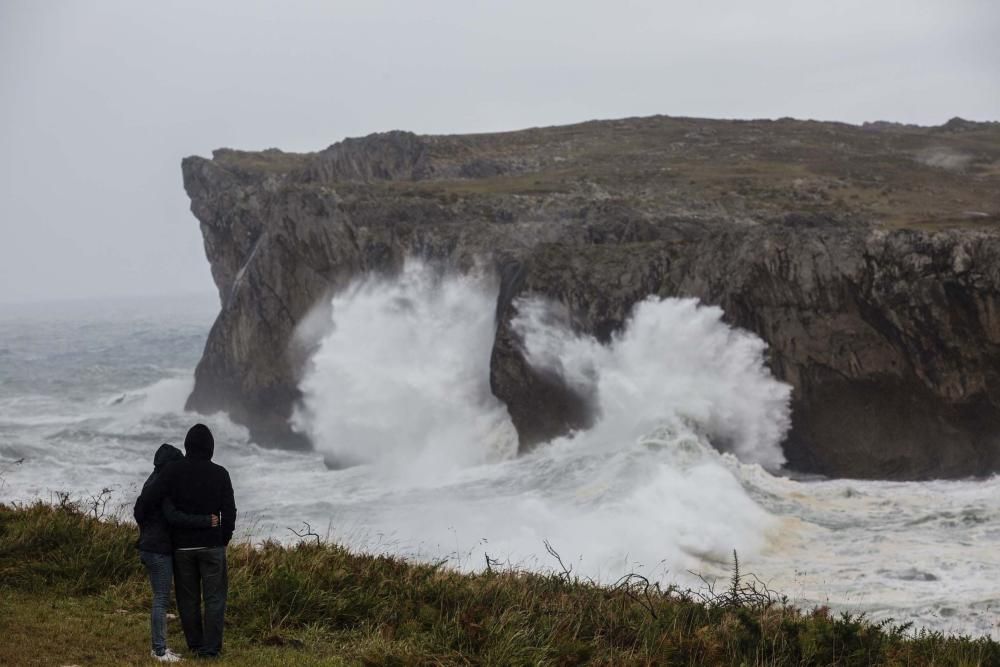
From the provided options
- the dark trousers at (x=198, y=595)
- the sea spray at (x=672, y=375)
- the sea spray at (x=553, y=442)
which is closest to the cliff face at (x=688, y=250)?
Result: the sea spray at (x=672, y=375)

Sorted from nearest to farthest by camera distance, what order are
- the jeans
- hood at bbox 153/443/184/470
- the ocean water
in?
the jeans
hood at bbox 153/443/184/470
the ocean water

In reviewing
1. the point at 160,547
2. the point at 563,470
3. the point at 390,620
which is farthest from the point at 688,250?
the point at 160,547

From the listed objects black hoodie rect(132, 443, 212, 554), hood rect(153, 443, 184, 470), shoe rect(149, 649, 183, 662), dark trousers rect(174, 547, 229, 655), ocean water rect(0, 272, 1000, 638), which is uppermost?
hood rect(153, 443, 184, 470)

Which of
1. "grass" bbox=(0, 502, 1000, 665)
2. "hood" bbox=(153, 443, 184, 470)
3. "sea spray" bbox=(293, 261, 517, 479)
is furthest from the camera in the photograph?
"sea spray" bbox=(293, 261, 517, 479)

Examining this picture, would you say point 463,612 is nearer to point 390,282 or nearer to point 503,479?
point 503,479

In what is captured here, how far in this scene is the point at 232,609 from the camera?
9188mm

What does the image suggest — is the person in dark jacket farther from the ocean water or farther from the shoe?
the ocean water

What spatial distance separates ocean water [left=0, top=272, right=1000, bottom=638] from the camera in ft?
66.3

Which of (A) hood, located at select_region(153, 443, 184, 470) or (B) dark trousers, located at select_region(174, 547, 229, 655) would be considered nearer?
(B) dark trousers, located at select_region(174, 547, 229, 655)

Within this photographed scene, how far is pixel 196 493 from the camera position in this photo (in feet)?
25.9

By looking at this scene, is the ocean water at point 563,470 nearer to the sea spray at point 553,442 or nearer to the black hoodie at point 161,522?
the sea spray at point 553,442

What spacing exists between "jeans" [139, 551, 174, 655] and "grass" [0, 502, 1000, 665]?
0.21 metres

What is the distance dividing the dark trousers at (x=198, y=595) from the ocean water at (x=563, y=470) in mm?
7593

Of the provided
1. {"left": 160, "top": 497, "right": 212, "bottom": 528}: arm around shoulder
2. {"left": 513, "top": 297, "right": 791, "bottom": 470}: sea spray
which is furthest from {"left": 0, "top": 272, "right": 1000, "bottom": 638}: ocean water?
{"left": 160, "top": 497, "right": 212, "bottom": 528}: arm around shoulder
